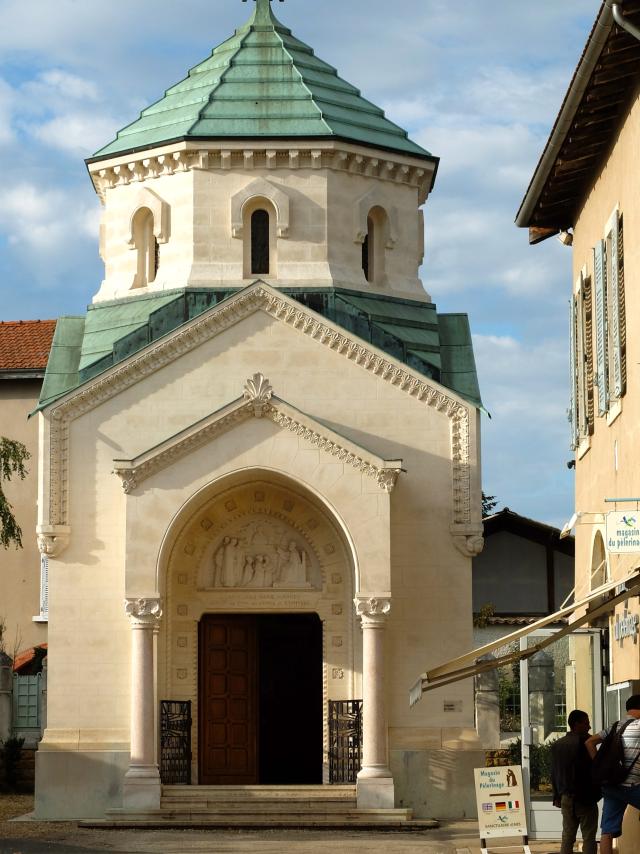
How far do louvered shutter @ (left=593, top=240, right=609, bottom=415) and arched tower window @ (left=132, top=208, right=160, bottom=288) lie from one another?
43.9 ft

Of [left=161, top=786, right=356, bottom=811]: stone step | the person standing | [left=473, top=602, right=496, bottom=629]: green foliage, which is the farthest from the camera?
[left=473, top=602, right=496, bottom=629]: green foliage

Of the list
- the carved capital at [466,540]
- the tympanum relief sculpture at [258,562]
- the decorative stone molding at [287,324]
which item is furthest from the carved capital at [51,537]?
the carved capital at [466,540]

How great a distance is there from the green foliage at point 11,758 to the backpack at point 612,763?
2068 cm

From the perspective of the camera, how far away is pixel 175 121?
36219mm

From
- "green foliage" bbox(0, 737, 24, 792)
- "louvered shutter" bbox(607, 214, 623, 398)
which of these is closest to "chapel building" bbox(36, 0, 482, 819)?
"green foliage" bbox(0, 737, 24, 792)

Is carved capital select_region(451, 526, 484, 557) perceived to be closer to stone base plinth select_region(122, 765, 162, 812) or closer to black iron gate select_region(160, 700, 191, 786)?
black iron gate select_region(160, 700, 191, 786)

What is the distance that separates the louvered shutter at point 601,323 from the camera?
24281mm

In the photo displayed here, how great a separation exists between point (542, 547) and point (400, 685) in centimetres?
1924

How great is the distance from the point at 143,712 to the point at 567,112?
44.7 ft

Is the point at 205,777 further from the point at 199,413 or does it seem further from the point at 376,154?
the point at 376,154

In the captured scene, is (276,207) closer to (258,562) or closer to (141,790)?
(258,562)

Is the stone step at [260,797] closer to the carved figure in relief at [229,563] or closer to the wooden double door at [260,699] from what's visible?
the wooden double door at [260,699]

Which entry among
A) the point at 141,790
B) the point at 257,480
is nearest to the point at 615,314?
the point at 257,480

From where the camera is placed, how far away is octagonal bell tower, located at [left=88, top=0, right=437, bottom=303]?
116ft
